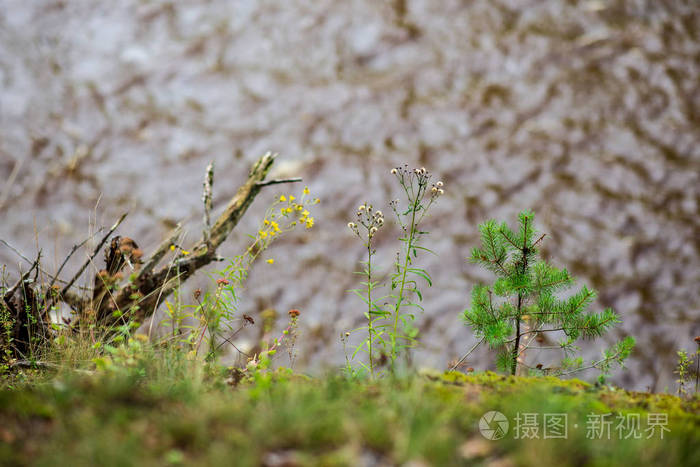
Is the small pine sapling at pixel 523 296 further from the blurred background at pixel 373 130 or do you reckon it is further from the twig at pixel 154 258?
the blurred background at pixel 373 130

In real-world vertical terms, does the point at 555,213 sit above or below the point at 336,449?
above

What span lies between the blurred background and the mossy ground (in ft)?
7.35

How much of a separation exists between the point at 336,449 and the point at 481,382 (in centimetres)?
75

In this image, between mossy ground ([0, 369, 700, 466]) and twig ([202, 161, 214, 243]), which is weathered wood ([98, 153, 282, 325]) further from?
mossy ground ([0, 369, 700, 466])

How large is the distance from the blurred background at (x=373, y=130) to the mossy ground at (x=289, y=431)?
2.24m

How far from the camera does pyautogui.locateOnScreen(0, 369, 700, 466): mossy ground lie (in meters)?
0.93

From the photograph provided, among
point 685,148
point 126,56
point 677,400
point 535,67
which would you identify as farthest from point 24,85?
point 685,148

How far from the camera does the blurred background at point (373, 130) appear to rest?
361 cm

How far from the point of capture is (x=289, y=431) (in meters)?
0.98

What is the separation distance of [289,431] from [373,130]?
11.0ft

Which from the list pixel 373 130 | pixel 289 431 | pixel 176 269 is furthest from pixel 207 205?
pixel 373 130

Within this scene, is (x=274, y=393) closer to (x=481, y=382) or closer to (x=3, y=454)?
(x=3, y=454)

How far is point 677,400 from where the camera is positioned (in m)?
1.61

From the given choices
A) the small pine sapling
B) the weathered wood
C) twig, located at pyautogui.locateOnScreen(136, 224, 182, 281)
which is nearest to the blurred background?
the weathered wood
